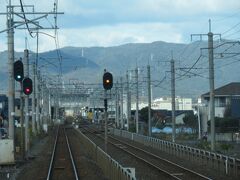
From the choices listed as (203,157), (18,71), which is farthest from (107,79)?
(203,157)

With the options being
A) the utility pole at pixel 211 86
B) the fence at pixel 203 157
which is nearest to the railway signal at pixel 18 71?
the fence at pixel 203 157

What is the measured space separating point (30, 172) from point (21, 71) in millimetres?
4186

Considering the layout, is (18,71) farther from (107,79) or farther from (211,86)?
(211,86)

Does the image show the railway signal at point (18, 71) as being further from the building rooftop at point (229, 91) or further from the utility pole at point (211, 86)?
the building rooftop at point (229, 91)

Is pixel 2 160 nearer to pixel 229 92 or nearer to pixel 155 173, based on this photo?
pixel 155 173

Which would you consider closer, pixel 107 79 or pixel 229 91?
pixel 107 79

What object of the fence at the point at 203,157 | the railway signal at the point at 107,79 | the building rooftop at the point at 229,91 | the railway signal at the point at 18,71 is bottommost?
the fence at the point at 203,157

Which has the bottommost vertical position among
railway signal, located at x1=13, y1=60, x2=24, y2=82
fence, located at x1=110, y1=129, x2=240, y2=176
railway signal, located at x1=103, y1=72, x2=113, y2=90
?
fence, located at x1=110, y1=129, x2=240, y2=176

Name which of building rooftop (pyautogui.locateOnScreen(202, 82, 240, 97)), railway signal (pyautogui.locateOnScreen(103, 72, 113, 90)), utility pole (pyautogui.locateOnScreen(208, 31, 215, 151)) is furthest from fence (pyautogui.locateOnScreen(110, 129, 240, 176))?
building rooftop (pyautogui.locateOnScreen(202, 82, 240, 97))

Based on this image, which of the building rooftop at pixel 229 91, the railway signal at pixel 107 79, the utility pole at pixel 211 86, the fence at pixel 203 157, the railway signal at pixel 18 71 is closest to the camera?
the railway signal at pixel 107 79

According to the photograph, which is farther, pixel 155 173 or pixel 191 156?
pixel 191 156

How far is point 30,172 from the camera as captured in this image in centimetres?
2641

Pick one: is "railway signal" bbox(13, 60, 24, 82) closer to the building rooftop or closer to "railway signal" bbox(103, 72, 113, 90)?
"railway signal" bbox(103, 72, 113, 90)

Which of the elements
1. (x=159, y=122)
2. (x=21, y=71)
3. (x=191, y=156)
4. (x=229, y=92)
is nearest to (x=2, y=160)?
(x=21, y=71)
